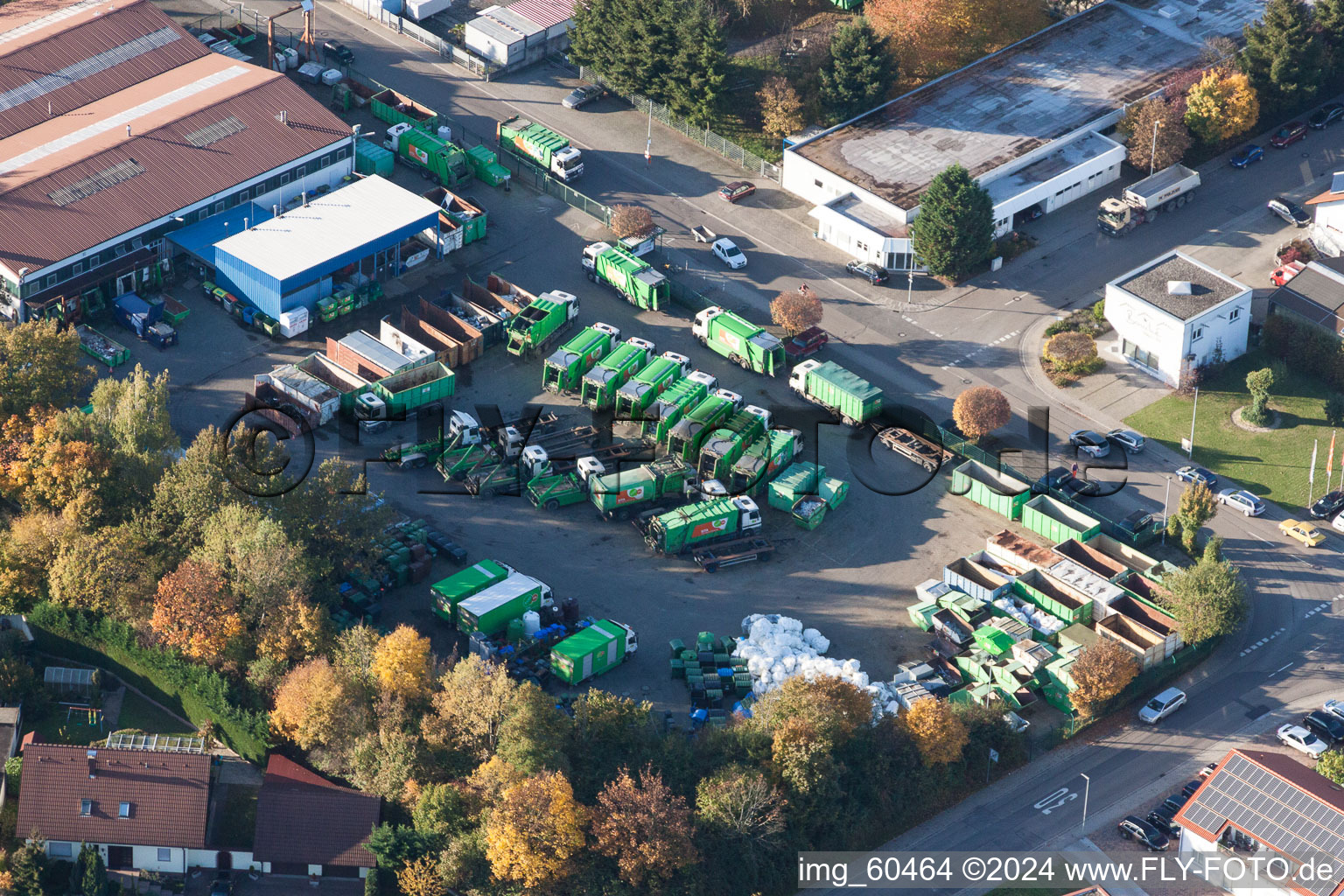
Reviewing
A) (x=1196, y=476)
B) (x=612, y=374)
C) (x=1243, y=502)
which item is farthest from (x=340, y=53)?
(x=1243, y=502)

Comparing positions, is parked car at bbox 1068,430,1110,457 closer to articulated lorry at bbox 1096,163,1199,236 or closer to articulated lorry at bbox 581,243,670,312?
articulated lorry at bbox 1096,163,1199,236

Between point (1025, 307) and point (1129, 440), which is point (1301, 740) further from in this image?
point (1025, 307)

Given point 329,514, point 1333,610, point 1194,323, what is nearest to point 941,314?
point 1194,323

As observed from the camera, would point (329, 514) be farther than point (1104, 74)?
No

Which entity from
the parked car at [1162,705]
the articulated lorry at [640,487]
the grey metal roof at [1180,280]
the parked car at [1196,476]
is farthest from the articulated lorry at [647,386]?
the parked car at [1162,705]

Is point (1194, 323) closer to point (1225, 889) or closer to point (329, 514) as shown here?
point (1225, 889)
